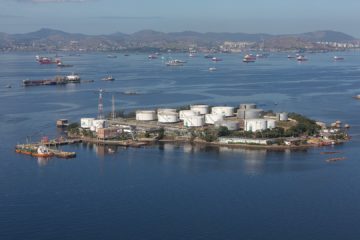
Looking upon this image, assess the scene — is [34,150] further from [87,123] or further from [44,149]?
[87,123]

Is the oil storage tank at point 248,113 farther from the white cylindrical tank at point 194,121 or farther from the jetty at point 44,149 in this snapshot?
the jetty at point 44,149

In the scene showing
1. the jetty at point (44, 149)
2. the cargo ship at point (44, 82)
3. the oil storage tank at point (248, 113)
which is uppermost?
the oil storage tank at point (248, 113)

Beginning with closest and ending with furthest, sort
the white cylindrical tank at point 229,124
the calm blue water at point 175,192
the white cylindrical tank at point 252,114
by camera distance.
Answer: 1. the calm blue water at point 175,192
2. the white cylindrical tank at point 229,124
3. the white cylindrical tank at point 252,114

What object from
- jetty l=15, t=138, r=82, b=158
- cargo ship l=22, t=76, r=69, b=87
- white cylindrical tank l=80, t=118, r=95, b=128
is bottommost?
jetty l=15, t=138, r=82, b=158

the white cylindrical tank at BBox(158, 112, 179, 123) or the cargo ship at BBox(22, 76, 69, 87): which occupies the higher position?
the white cylindrical tank at BBox(158, 112, 179, 123)

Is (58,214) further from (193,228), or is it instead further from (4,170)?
(4,170)

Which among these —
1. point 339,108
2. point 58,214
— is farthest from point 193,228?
point 339,108

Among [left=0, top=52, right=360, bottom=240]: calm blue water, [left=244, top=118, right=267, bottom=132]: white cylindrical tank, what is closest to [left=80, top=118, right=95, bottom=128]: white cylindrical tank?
[left=0, top=52, right=360, bottom=240]: calm blue water

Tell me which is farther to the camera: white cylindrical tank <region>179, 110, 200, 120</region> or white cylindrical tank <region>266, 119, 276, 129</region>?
white cylindrical tank <region>179, 110, 200, 120</region>

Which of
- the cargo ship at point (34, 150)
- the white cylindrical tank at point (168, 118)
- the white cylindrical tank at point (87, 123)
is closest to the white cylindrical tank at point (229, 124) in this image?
the white cylindrical tank at point (168, 118)

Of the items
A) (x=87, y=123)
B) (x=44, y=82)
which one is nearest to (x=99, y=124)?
(x=87, y=123)

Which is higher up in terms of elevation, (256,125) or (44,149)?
(256,125)

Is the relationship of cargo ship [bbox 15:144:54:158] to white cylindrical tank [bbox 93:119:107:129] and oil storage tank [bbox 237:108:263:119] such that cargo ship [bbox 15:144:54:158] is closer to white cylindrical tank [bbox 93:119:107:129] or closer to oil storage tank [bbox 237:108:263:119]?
white cylindrical tank [bbox 93:119:107:129]

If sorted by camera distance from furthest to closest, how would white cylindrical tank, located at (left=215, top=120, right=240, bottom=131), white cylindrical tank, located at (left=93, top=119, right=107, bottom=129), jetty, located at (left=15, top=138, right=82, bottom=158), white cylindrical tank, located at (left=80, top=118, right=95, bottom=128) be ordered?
white cylindrical tank, located at (left=80, top=118, right=95, bottom=128), white cylindrical tank, located at (left=93, top=119, right=107, bottom=129), white cylindrical tank, located at (left=215, top=120, right=240, bottom=131), jetty, located at (left=15, top=138, right=82, bottom=158)
